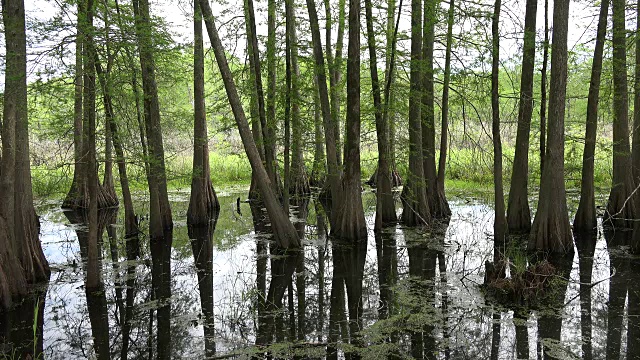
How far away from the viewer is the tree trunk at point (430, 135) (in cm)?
1047

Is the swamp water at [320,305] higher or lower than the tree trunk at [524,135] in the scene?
lower

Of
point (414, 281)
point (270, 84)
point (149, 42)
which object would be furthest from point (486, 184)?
point (149, 42)

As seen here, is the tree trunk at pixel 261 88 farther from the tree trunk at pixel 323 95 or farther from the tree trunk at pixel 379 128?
the tree trunk at pixel 379 128

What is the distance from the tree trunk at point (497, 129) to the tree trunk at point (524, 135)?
20.6 inches

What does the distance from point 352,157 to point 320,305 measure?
3.72 m

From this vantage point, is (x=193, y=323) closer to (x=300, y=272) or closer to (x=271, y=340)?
(x=271, y=340)

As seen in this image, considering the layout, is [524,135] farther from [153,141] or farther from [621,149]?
[153,141]

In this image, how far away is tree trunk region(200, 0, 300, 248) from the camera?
8.09 metres

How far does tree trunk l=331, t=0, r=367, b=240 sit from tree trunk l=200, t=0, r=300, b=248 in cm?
117

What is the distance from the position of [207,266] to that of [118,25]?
3.97m

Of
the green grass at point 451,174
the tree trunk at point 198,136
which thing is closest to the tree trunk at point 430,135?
the green grass at point 451,174

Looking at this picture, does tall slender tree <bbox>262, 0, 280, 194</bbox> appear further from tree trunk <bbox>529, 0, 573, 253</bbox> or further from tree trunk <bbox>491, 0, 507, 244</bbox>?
tree trunk <bbox>529, 0, 573, 253</bbox>

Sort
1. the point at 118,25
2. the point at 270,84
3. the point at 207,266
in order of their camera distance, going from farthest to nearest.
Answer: the point at 270,84 → the point at 207,266 → the point at 118,25

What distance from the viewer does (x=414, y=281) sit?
7090 millimetres
